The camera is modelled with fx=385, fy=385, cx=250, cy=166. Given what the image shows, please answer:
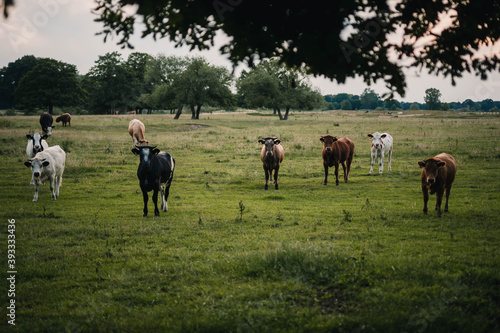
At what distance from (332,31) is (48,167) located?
12062mm

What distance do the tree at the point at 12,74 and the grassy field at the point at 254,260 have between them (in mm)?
100901

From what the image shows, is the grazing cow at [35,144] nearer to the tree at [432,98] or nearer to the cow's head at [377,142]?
the cow's head at [377,142]

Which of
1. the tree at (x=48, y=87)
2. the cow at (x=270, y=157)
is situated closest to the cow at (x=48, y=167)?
the cow at (x=270, y=157)

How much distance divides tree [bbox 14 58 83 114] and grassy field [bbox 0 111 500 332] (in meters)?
63.0

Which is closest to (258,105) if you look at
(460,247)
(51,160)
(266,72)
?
(266,72)

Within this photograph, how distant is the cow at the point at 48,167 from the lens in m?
13.1

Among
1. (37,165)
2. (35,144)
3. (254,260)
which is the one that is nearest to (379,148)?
(254,260)

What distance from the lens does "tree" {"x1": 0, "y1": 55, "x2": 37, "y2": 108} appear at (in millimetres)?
100500

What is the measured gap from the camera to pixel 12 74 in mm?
101500

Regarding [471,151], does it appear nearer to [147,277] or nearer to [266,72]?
[147,277]

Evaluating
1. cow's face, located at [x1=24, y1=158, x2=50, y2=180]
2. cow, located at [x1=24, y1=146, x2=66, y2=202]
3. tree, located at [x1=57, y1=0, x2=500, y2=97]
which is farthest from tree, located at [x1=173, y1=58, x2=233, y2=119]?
tree, located at [x1=57, y1=0, x2=500, y2=97]

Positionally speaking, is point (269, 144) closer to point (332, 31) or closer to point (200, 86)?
point (332, 31)

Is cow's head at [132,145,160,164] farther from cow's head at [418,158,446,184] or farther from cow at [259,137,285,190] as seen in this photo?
cow's head at [418,158,446,184]

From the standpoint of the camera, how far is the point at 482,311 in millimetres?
5293
